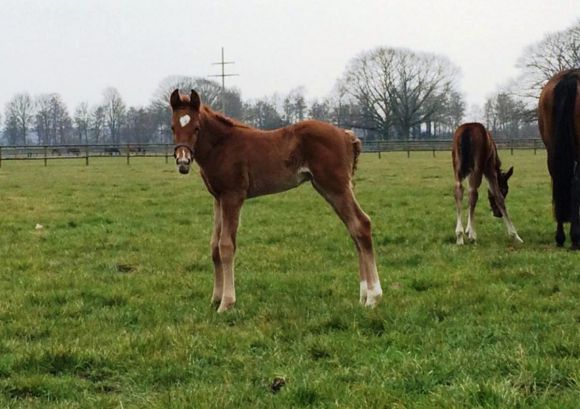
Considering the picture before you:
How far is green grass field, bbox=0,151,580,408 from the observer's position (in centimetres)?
378

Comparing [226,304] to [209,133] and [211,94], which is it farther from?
[211,94]

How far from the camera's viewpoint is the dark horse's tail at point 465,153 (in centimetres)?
972

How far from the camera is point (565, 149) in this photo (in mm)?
8406

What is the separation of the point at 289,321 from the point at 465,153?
A: 5548 mm

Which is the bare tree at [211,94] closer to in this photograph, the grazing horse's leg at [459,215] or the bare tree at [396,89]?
the bare tree at [396,89]

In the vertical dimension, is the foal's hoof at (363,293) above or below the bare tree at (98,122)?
below

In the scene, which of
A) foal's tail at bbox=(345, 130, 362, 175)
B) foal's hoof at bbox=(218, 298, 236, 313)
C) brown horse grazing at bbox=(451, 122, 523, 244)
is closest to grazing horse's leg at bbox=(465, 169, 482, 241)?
brown horse grazing at bbox=(451, 122, 523, 244)

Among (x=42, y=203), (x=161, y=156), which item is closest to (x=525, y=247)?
(x=42, y=203)

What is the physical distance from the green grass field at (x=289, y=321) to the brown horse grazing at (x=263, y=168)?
0.44 m

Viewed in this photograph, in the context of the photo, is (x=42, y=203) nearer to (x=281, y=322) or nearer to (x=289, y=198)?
(x=289, y=198)

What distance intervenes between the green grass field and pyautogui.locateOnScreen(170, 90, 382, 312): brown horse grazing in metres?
0.44

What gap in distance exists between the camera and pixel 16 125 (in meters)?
91.0

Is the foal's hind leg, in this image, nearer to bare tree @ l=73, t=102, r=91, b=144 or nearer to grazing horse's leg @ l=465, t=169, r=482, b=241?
grazing horse's leg @ l=465, t=169, r=482, b=241

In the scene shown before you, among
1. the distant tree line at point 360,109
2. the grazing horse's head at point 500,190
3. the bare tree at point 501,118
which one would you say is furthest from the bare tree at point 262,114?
the grazing horse's head at point 500,190
